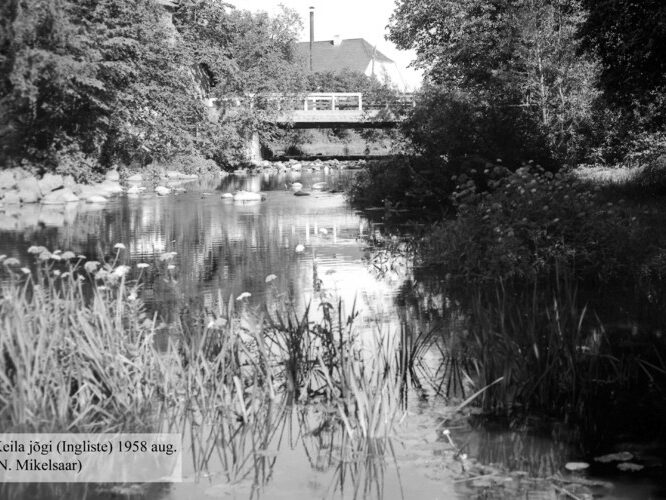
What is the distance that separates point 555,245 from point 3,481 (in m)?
8.47

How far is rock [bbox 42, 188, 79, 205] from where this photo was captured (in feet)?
90.5

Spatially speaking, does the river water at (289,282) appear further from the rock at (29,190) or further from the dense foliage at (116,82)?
the dense foliage at (116,82)

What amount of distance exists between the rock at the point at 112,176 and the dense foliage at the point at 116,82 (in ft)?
2.32

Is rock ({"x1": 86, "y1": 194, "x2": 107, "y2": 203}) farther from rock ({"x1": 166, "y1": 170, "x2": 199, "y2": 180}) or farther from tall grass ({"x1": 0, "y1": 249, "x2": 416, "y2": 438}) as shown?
tall grass ({"x1": 0, "y1": 249, "x2": 416, "y2": 438})

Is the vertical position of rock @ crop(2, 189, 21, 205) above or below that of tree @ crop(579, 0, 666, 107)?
below

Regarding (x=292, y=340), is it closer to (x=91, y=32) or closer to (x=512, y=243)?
(x=512, y=243)

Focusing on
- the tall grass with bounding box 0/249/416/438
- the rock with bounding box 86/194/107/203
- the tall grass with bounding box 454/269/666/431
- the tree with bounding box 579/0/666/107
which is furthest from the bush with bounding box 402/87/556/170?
the tall grass with bounding box 0/249/416/438

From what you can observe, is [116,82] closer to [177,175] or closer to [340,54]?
[177,175]

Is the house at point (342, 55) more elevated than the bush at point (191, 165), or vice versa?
the house at point (342, 55)

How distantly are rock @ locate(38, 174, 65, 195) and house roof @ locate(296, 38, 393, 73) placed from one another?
5929 cm

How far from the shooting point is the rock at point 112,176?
34000 millimetres

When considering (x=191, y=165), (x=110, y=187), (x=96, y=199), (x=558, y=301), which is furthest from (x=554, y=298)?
(x=191, y=165)

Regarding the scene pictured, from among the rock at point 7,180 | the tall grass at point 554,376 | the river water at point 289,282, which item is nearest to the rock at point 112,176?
the river water at point 289,282

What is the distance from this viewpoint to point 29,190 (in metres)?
27.8
